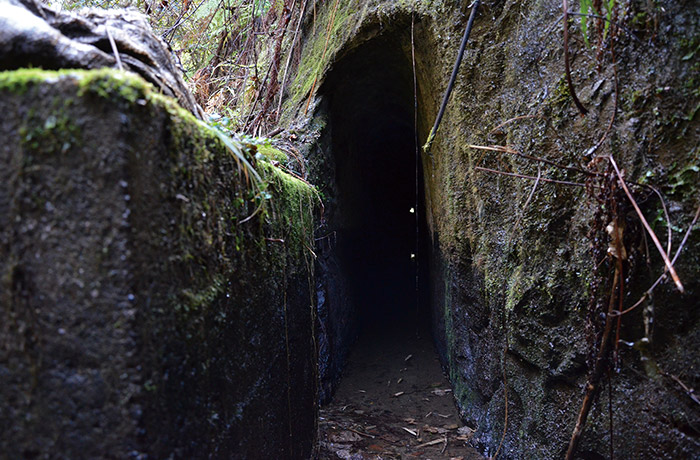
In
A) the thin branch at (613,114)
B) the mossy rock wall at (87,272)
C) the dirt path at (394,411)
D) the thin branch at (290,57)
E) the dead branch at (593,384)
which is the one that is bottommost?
the dirt path at (394,411)

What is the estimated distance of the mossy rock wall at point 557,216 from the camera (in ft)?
5.99

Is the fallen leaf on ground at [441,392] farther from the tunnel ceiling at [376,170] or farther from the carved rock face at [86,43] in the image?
the carved rock face at [86,43]

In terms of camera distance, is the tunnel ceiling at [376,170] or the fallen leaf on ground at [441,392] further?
the tunnel ceiling at [376,170]

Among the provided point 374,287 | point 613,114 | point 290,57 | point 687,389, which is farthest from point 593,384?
point 374,287

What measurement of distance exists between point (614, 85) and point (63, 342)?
8.17ft

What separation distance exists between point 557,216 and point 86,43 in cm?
240

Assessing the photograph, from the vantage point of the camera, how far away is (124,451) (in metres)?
0.99

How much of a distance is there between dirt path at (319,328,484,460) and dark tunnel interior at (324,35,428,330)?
110 cm

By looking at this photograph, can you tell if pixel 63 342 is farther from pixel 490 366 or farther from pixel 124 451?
pixel 490 366

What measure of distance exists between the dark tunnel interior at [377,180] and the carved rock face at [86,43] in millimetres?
3070

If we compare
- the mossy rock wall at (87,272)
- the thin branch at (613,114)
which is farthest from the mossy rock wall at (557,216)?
the mossy rock wall at (87,272)

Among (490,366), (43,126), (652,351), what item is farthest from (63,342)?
(490,366)

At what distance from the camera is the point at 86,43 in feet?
5.01

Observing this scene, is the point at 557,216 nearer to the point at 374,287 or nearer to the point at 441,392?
the point at 441,392
